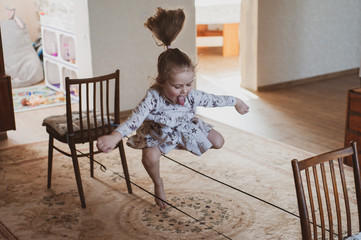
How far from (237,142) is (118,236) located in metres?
1.76

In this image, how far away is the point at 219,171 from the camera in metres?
3.57

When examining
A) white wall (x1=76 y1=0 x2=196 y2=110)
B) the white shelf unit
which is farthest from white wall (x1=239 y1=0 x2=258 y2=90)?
the white shelf unit

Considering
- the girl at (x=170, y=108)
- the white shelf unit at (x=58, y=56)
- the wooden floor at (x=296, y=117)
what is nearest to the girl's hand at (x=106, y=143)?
the girl at (x=170, y=108)

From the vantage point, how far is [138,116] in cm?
213

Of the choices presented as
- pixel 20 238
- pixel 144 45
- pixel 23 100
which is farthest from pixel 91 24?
pixel 20 238

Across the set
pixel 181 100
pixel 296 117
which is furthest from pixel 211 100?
pixel 296 117

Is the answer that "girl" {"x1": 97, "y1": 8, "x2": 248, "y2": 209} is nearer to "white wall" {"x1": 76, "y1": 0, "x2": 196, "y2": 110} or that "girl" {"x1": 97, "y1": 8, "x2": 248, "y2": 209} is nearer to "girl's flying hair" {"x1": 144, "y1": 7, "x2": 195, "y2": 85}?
"girl's flying hair" {"x1": 144, "y1": 7, "x2": 195, "y2": 85}

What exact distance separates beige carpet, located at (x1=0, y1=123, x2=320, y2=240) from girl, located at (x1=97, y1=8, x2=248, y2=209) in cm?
53

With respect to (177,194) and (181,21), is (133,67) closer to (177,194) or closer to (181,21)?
(177,194)

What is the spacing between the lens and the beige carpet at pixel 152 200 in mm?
2748

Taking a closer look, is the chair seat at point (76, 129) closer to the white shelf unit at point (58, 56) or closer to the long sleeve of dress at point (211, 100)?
the long sleeve of dress at point (211, 100)

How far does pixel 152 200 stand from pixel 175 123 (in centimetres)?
102

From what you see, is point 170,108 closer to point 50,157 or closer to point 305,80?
point 50,157

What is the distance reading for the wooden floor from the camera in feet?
14.1
